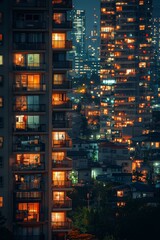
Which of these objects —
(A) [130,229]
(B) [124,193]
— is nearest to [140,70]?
(B) [124,193]

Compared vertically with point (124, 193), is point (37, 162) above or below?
above

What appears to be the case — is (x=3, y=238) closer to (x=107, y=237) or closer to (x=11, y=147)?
(x=11, y=147)

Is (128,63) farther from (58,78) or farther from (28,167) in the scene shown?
(28,167)

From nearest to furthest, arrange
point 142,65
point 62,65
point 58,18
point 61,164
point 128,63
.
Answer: point 62,65 < point 61,164 < point 58,18 < point 128,63 < point 142,65

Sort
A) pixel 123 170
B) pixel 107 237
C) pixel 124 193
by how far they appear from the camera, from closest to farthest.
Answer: pixel 107 237, pixel 124 193, pixel 123 170

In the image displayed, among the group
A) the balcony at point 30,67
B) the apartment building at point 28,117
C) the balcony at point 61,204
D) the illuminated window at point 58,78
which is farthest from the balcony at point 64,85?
the balcony at point 61,204

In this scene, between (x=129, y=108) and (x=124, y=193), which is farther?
(x=129, y=108)

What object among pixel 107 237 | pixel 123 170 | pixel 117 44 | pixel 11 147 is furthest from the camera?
pixel 117 44

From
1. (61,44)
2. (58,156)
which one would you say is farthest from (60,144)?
(61,44)
